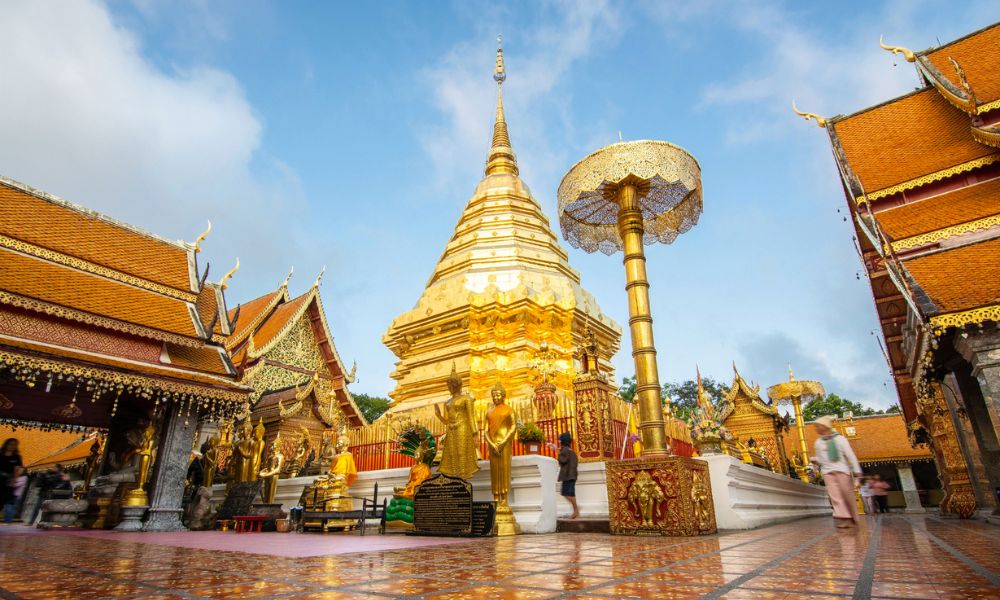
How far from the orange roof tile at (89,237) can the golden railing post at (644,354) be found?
803 centimetres

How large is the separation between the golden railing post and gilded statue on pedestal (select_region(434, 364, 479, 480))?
177 cm

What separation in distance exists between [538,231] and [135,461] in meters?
9.77

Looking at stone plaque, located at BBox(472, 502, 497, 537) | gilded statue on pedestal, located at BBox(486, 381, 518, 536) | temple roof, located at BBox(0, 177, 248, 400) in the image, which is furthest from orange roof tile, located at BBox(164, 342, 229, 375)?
stone plaque, located at BBox(472, 502, 497, 537)

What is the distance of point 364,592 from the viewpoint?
2.03 metres

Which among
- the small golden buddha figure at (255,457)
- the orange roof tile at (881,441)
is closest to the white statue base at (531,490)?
the small golden buddha figure at (255,457)

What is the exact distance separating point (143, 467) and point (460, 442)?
544cm

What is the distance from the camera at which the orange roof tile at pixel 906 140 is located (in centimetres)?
803

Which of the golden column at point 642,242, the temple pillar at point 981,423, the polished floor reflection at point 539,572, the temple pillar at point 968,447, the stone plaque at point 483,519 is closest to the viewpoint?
the polished floor reflection at point 539,572

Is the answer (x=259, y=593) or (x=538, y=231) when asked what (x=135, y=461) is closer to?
(x=259, y=593)

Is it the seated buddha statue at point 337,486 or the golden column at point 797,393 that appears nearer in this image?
the seated buddha statue at point 337,486

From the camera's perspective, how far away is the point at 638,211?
5.51 meters

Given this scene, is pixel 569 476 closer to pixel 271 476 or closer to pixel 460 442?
pixel 460 442

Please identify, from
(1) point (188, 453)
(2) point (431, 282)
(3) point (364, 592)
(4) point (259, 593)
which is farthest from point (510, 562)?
(2) point (431, 282)

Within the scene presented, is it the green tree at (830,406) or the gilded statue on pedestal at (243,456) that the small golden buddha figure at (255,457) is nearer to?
the gilded statue on pedestal at (243,456)
